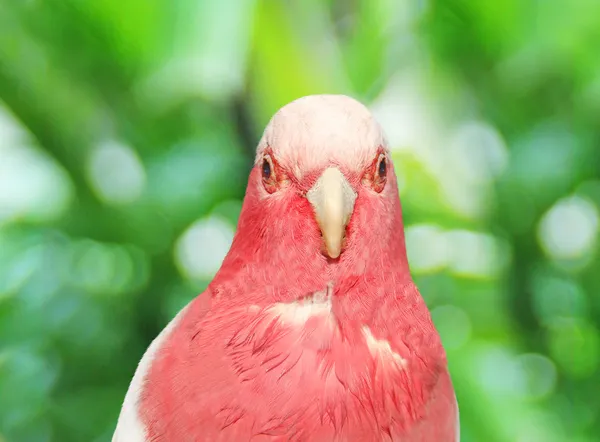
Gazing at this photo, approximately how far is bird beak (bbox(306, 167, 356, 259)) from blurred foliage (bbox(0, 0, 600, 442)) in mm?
632

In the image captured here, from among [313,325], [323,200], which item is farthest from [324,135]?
[313,325]

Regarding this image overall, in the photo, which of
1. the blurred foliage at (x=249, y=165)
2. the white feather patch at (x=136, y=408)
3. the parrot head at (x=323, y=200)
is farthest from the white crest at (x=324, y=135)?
the blurred foliage at (x=249, y=165)

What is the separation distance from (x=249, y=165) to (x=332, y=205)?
2.41ft

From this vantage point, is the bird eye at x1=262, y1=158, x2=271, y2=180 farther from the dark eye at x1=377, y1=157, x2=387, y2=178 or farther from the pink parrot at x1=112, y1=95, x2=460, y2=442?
the dark eye at x1=377, y1=157, x2=387, y2=178

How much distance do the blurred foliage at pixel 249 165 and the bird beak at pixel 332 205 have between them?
24.9 inches

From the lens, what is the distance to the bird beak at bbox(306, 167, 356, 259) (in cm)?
55

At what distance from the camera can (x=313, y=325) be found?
0.57m

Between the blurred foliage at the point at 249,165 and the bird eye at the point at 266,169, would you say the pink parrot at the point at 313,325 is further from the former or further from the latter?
the blurred foliage at the point at 249,165

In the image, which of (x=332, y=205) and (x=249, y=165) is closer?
(x=332, y=205)

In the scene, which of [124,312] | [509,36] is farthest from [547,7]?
[124,312]

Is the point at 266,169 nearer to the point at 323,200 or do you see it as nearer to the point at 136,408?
the point at 323,200

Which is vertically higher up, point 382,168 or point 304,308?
point 382,168

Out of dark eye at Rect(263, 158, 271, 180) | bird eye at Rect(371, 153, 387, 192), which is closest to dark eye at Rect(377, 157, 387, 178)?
bird eye at Rect(371, 153, 387, 192)

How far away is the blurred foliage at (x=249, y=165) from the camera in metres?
1.18
